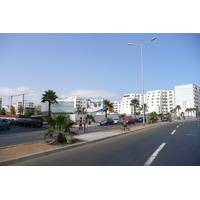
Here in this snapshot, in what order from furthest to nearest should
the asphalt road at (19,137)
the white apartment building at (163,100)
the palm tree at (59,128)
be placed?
the white apartment building at (163,100) → the asphalt road at (19,137) → the palm tree at (59,128)

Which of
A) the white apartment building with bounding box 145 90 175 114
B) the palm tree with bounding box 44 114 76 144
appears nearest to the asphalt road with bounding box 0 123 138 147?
the palm tree with bounding box 44 114 76 144

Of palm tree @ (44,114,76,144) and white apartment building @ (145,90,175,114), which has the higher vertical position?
white apartment building @ (145,90,175,114)

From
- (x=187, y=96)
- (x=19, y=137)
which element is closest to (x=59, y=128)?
(x=19, y=137)

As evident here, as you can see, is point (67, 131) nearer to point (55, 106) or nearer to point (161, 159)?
point (161, 159)

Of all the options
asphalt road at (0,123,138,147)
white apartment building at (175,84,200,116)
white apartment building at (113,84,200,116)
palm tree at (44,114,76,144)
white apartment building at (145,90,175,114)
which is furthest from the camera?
white apartment building at (145,90,175,114)

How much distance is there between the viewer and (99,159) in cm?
661

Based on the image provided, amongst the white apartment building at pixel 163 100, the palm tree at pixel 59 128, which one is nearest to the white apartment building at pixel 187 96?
the white apartment building at pixel 163 100

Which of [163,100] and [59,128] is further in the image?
[163,100]

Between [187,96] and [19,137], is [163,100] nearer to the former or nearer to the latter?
[187,96]

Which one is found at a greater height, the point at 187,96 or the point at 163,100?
the point at 187,96

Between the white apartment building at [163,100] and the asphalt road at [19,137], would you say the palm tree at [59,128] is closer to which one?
the asphalt road at [19,137]

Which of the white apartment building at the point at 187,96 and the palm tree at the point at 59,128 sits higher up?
the white apartment building at the point at 187,96

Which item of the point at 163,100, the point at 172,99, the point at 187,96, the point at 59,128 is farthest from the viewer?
the point at 163,100

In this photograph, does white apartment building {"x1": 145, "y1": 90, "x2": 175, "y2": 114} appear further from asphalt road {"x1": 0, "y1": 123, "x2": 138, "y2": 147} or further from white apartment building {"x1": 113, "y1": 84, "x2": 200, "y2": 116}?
asphalt road {"x1": 0, "y1": 123, "x2": 138, "y2": 147}
